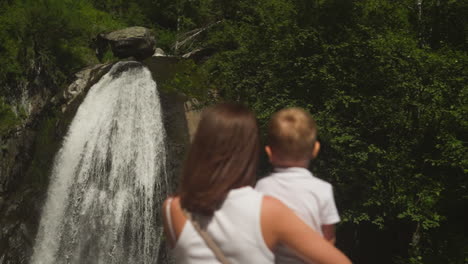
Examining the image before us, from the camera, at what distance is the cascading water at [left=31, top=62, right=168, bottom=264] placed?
9.29m

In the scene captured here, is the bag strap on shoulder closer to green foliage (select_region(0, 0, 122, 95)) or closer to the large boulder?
green foliage (select_region(0, 0, 122, 95))

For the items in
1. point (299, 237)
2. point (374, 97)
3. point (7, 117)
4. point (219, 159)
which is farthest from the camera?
point (7, 117)

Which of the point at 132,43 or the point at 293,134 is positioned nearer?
the point at 293,134

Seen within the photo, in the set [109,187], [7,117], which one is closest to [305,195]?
[109,187]

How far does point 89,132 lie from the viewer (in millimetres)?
10992

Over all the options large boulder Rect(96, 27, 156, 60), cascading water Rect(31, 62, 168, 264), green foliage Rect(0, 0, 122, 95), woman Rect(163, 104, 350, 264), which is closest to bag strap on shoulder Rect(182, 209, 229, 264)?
woman Rect(163, 104, 350, 264)

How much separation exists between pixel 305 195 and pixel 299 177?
0.07 meters

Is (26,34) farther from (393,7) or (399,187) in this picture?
(399,187)

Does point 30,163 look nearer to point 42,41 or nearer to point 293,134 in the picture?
point 42,41

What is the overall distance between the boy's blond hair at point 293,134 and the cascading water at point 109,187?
324 inches

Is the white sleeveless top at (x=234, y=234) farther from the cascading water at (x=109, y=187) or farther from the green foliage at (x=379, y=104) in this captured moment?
the cascading water at (x=109, y=187)

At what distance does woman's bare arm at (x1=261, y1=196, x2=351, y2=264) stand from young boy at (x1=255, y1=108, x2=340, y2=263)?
0.60ft

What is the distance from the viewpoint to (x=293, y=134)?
147 centimetres

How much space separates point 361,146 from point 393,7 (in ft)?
11.0
